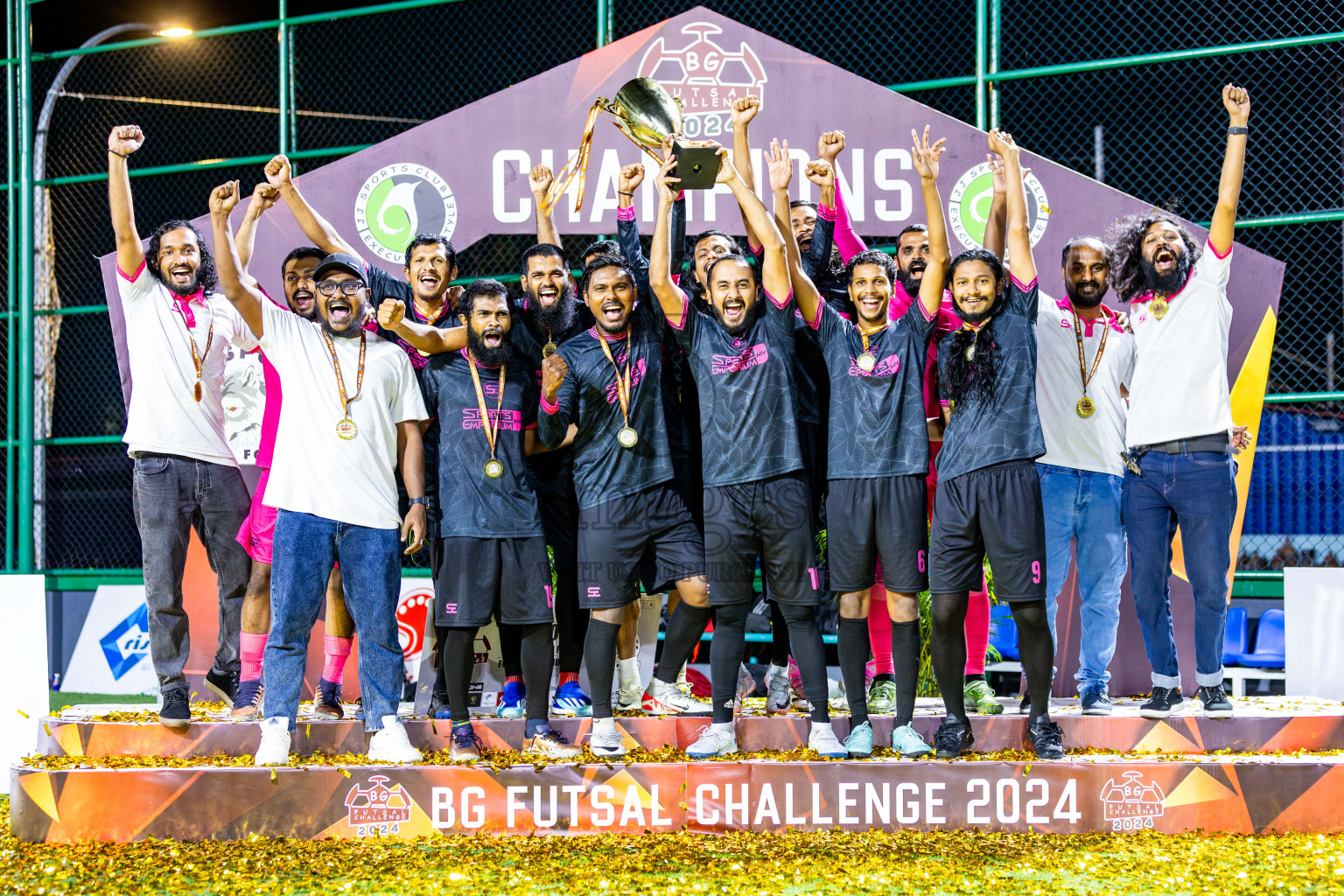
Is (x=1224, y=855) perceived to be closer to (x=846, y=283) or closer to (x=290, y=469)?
(x=846, y=283)

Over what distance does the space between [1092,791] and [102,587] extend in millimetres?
6622

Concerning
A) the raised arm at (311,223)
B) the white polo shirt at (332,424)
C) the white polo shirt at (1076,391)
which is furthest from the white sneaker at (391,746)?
the white polo shirt at (1076,391)

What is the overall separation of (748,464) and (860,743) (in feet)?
3.93

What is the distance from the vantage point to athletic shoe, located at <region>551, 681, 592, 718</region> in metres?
5.16

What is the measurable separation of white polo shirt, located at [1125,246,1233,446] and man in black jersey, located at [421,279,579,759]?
2650mm

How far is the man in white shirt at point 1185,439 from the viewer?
4.94m

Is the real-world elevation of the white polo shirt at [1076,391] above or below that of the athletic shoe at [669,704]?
above

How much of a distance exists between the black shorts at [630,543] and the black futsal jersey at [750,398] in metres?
0.24

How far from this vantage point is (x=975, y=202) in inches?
253

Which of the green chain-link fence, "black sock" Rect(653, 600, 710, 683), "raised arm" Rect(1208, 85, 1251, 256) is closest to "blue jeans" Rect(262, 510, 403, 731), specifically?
"black sock" Rect(653, 600, 710, 683)

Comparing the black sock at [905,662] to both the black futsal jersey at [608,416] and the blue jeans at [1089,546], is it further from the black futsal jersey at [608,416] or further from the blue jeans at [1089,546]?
the black futsal jersey at [608,416]

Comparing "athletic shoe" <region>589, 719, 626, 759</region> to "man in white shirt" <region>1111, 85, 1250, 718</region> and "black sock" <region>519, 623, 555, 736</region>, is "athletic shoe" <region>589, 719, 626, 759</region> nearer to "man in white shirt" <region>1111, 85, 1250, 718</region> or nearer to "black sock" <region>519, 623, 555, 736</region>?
"black sock" <region>519, 623, 555, 736</region>

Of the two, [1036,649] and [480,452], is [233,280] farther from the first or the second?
[1036,649]

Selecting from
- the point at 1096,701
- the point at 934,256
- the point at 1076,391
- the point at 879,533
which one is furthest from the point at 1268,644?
the point at 934,256
